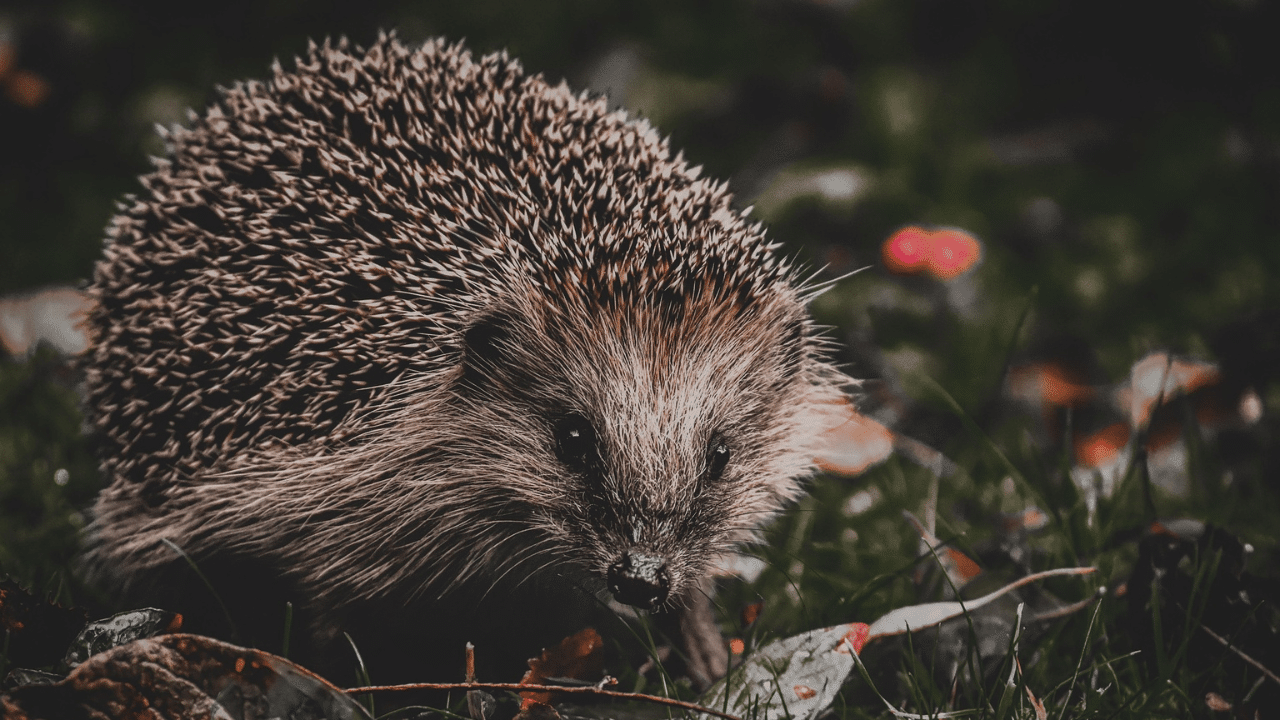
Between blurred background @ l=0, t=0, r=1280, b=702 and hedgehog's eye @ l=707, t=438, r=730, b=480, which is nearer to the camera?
hedgehog's eye @ l=707, t=438, r=730, b=480

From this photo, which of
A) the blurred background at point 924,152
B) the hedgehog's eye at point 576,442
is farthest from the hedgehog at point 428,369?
the blurred background at point 924,152

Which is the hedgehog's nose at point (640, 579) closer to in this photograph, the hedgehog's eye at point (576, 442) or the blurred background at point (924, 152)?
the hedgehog's eye at point (576, 442)

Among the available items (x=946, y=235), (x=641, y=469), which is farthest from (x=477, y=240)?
(x=946, y=235)

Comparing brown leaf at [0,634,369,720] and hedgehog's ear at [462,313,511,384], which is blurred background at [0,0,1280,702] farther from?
brown leaf at [0,634,369,720]

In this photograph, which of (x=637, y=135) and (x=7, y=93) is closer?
(x=637, y=135)

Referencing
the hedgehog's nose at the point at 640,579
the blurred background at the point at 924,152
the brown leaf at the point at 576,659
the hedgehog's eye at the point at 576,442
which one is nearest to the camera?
the hedgehog's nose at the point at 640,579

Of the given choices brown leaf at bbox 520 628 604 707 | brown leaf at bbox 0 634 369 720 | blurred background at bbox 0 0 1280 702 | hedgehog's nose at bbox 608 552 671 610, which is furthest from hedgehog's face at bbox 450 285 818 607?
blurred background at bbox 0 0 1280 702

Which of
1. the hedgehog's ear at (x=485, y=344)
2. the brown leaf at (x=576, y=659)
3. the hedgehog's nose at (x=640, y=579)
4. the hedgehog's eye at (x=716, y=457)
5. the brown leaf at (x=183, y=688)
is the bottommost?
the brown leaf at (x=576, y=659)

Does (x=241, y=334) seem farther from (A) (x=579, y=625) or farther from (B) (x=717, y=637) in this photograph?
(B) (x=717, y=637)
